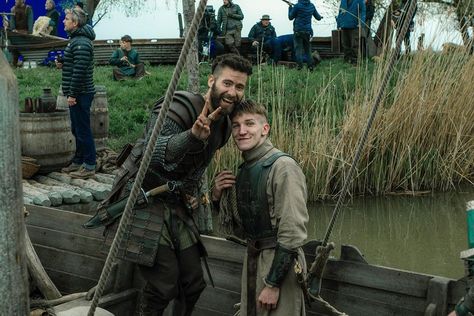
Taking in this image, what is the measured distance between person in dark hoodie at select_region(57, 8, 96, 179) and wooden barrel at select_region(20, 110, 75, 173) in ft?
0.36

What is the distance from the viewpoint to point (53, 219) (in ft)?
15.5

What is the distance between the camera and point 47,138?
7.74 m

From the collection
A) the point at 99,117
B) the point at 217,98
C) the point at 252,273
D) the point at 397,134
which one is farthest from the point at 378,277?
the point at 99,117

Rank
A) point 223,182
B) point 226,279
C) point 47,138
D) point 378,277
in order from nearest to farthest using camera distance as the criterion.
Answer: point 223,182 < point 378,277 < point 226,279 < point 47,138

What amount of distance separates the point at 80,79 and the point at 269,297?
16.5 ft

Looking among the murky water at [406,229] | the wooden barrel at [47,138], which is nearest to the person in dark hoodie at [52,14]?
the wooden barrel at [47,138]

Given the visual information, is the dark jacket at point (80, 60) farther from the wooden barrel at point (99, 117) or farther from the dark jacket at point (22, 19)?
the dark jacket at point (22, 19)

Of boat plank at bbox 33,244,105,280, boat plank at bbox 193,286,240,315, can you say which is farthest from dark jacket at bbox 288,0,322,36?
boat plank at bbox 193,286,240,315

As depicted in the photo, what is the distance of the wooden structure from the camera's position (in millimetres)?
16516

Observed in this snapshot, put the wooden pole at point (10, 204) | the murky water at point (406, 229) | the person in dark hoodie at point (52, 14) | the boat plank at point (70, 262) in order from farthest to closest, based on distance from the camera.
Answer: the person in dark hoodie at point (52, 14), the murky water at point (406, 229), the boat plank at point (70, 262), the wooden pole at point (10, 204)

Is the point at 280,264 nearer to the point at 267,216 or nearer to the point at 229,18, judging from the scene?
the point at 267,216

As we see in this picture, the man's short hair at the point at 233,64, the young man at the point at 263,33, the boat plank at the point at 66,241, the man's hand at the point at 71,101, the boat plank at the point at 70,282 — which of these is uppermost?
the young man at the point at 263,33

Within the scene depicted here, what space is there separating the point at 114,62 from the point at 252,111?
12071 millimetres

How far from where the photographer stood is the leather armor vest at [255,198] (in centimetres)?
310
